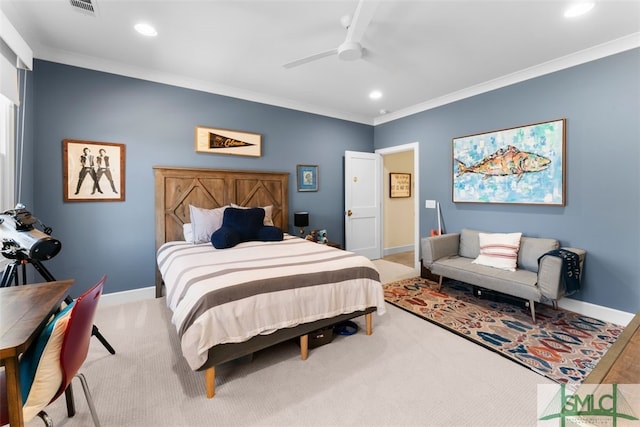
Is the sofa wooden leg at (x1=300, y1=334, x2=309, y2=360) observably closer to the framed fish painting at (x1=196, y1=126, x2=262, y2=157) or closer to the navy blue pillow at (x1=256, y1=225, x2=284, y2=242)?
the navy blue pillow at (x1=256, y1=225, x2=284, y2=242)

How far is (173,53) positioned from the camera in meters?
2.95

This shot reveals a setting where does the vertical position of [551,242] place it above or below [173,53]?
below

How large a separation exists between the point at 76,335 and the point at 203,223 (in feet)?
7.30

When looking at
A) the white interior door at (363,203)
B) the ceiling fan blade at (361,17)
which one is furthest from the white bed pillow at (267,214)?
the ceiling fan blade at (361,17)

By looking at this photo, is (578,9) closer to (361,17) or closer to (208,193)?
(361,17)

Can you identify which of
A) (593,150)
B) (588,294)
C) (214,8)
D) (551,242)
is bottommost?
(588,294)

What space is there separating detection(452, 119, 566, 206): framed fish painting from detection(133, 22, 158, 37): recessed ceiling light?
393 cm

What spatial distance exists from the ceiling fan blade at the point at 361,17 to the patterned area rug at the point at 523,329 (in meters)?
2.78

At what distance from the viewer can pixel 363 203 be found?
5.33 metres

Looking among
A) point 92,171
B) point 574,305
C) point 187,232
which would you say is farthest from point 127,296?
point 574,305

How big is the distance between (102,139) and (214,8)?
2.07 meters

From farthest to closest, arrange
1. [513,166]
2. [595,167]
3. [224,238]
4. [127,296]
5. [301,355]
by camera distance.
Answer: [513,166] → [127,296] → [224,238] → [595,167] → [301,355]

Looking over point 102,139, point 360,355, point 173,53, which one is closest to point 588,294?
point 360,355

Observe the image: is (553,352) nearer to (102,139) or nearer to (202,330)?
(202,330)
